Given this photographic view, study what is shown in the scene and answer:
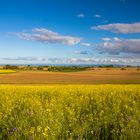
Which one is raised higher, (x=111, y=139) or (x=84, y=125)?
(x=84, y=125)

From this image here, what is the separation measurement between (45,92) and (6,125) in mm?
11982

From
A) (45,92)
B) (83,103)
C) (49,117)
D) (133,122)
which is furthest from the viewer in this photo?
(45,92)

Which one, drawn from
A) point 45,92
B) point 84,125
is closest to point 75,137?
point 84,125

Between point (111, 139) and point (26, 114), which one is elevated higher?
point (26, 114)

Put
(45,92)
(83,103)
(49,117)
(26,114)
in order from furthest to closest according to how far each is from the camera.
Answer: (45,92) → (83,103) → (26,114) → (49,117)

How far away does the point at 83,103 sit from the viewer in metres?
11.4

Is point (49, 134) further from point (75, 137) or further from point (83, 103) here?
point (83, 103)

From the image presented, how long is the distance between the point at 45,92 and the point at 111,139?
1201 centimetres

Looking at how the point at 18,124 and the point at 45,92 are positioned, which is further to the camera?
the point at 45,92

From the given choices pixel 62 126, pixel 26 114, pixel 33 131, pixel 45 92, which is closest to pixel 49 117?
pixel 62 126

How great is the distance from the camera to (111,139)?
22.6 ft

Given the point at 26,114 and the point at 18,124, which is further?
the point at 26,114

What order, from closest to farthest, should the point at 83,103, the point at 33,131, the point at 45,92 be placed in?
1. the point at 33,131
2. the point at 83,103
3. the point at 45,92

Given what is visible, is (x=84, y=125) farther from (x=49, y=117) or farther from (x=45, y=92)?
(x=45, y=92)
